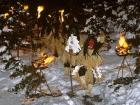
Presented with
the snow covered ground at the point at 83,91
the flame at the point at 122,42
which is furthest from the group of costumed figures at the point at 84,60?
the flame at the point at 122,42

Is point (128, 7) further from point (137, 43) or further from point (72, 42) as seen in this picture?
point (72, 42)

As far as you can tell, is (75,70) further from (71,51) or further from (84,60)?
(71,51)

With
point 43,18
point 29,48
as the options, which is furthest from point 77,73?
point 43,18

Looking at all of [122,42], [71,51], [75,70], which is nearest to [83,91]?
[75,70]

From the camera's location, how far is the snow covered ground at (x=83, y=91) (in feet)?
37.5

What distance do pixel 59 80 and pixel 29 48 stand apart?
9.94ft

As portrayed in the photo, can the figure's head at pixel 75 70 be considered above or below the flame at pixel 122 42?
below

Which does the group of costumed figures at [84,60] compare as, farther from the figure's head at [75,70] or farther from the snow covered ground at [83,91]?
the snow covered ground at [83,91]

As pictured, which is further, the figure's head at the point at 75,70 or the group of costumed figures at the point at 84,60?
the figure's head at the point at 75,70

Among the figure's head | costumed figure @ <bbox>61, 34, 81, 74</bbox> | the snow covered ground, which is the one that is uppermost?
costumed figure @ <bbox>61, 34, 81, 74</bbox>

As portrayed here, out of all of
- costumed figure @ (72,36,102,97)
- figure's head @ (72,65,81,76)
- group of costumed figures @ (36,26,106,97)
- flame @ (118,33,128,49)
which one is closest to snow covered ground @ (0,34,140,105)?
group of costumed figures @ (36,26,106,97)

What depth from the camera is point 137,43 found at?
15625 millimetres

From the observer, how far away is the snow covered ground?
37.5 ft

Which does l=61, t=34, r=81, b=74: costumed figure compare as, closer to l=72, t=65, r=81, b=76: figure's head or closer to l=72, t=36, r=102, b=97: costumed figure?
l=72, t=36, r=102, b=97: costumed figure
